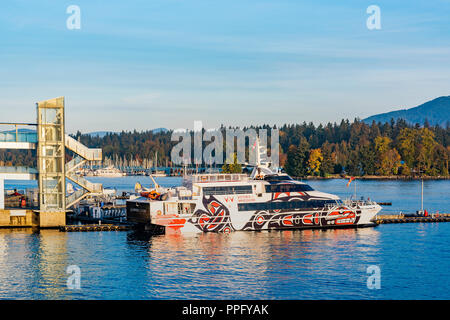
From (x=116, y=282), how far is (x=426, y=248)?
2574 centimetres

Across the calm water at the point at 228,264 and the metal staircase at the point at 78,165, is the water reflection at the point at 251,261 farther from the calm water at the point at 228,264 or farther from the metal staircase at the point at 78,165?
the metal staircase at the point at 78,165

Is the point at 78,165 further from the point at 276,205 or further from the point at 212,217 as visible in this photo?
the point at 276,205

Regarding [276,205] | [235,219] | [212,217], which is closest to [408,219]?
[276,205]

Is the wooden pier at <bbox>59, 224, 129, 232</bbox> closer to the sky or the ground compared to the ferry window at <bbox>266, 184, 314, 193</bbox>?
closer to the ground

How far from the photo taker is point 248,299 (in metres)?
33.0

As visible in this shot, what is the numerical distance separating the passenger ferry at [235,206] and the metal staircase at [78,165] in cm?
572

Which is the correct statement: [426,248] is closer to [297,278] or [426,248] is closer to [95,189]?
[297,278]

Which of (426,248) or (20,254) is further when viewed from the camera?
(426,248)

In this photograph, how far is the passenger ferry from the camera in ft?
173

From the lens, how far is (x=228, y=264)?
134 feet

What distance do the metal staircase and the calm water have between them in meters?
5.01

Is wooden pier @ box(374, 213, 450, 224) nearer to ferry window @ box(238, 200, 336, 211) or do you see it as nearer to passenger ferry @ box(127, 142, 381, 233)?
passenger ferry @ box(127, 142, 381, 233)

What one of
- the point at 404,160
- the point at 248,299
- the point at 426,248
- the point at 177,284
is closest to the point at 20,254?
the point at 177,284

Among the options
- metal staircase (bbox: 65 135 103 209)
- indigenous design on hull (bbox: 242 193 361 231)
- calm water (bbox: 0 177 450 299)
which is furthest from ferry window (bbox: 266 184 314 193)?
metal staircase (bbox: 65 135 103 209)
